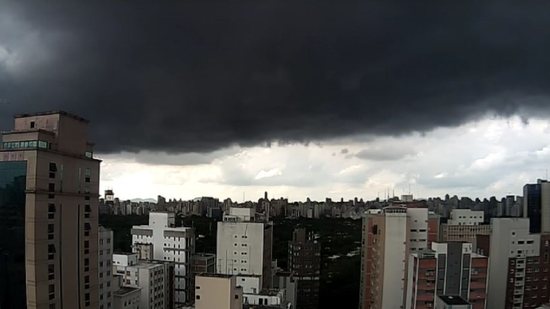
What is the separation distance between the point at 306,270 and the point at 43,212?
16857 millimetres

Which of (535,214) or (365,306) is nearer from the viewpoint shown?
(365,306)

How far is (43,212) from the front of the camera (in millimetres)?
7363

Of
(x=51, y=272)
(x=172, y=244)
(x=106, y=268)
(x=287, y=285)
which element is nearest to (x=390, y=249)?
(x=287, y=285)

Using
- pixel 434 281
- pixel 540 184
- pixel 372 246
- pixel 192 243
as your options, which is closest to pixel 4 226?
pixel 434 281

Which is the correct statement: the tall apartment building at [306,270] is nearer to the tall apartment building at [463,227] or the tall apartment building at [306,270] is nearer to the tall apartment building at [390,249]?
the tall apartment building at [390,249]

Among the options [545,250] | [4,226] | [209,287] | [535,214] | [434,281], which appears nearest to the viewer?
[4,226]

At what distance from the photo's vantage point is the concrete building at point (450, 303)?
10.6 meters

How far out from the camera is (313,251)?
76.0 ft

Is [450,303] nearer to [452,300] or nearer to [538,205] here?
[452,300]

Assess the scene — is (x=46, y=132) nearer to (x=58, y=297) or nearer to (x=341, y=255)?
(x=58, y=297)

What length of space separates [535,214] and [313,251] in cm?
1110

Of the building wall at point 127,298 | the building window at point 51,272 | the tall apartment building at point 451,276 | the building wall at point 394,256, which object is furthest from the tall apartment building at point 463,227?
the building window at point 51,272

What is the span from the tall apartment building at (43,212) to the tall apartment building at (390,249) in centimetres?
1062

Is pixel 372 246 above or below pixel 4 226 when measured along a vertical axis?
below
